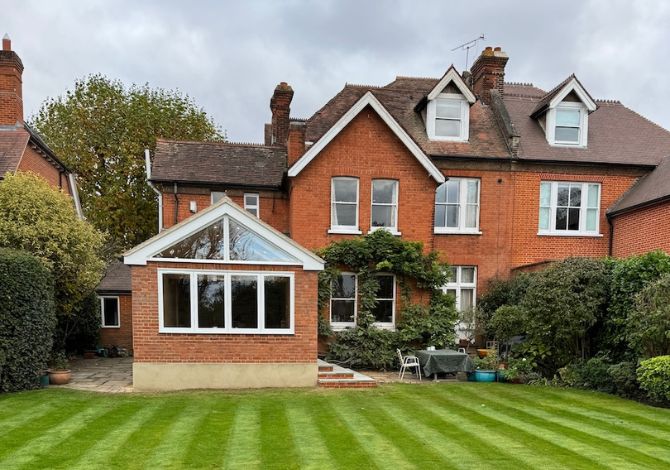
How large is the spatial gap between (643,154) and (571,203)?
3.47 m

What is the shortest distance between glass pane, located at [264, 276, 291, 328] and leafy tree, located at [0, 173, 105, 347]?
19.4 feet

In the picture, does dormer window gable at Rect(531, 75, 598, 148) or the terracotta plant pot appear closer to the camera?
the terracotta plant pot

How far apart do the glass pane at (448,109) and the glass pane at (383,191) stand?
387 centimetres

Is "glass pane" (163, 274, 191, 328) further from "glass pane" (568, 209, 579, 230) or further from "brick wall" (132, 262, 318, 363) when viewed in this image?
"glass pane" (568, 209, 579, 230)

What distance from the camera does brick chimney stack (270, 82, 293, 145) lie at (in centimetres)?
1843

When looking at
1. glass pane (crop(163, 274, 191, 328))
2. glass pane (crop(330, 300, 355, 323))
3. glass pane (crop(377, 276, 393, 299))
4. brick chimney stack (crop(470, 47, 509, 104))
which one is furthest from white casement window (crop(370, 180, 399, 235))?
brick chimney stack (crop(470, 47, 509, 104))

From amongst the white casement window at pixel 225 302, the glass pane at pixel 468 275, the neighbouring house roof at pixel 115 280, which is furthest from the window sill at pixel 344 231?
the neighbouring house roof at pixel 115 280

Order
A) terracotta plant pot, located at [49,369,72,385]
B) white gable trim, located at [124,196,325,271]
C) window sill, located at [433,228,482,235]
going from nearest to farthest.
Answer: white gable trim, located at [124,196,325,271]
terracotta plant pot, located at [49,369,72,385]
window sill, located at [433,228,482,235]

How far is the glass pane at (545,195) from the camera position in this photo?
1678 cm

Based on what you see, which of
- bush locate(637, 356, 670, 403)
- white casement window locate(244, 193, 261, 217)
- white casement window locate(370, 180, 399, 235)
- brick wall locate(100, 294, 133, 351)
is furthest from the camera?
brick wall locate(100, 294, 133, 351)

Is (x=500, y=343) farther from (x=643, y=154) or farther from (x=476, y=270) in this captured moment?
(x=643, y=154)

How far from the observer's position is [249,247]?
11.0 m

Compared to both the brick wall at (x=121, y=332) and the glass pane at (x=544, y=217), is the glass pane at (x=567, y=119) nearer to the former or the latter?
the glass pane at (x=544, y=217)

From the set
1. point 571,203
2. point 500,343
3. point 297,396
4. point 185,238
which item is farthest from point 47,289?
point 571,203
